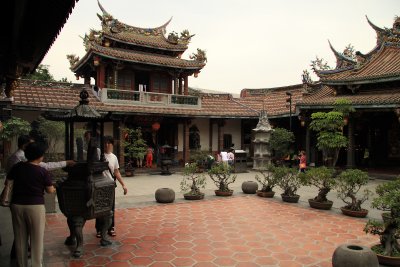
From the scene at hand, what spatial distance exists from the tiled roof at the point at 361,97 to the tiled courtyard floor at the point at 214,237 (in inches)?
310

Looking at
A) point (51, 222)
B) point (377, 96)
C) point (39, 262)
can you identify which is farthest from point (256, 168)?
point (39, 262)

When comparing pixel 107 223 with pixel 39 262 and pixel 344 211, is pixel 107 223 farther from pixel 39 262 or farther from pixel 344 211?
pixel 344 211

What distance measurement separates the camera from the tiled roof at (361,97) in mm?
13414

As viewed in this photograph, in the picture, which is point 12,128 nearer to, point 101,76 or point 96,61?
point 96,61

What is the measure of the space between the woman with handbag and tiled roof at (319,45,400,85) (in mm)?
14513

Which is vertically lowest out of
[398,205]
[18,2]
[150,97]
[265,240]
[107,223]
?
[265,240]

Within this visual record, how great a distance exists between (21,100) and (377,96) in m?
15.5

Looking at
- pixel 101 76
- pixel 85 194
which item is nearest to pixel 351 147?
pixel 101 76

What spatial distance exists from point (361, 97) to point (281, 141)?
4358 mm

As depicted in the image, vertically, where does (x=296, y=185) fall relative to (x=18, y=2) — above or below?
below

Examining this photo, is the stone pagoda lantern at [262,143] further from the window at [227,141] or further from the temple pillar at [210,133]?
the temple pillar at [210,133]

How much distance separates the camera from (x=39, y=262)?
147 inches

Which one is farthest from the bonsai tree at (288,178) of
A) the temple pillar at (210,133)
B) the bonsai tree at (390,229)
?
the temple pillar at (210,133)

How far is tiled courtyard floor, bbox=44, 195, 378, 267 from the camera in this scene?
4.65m
